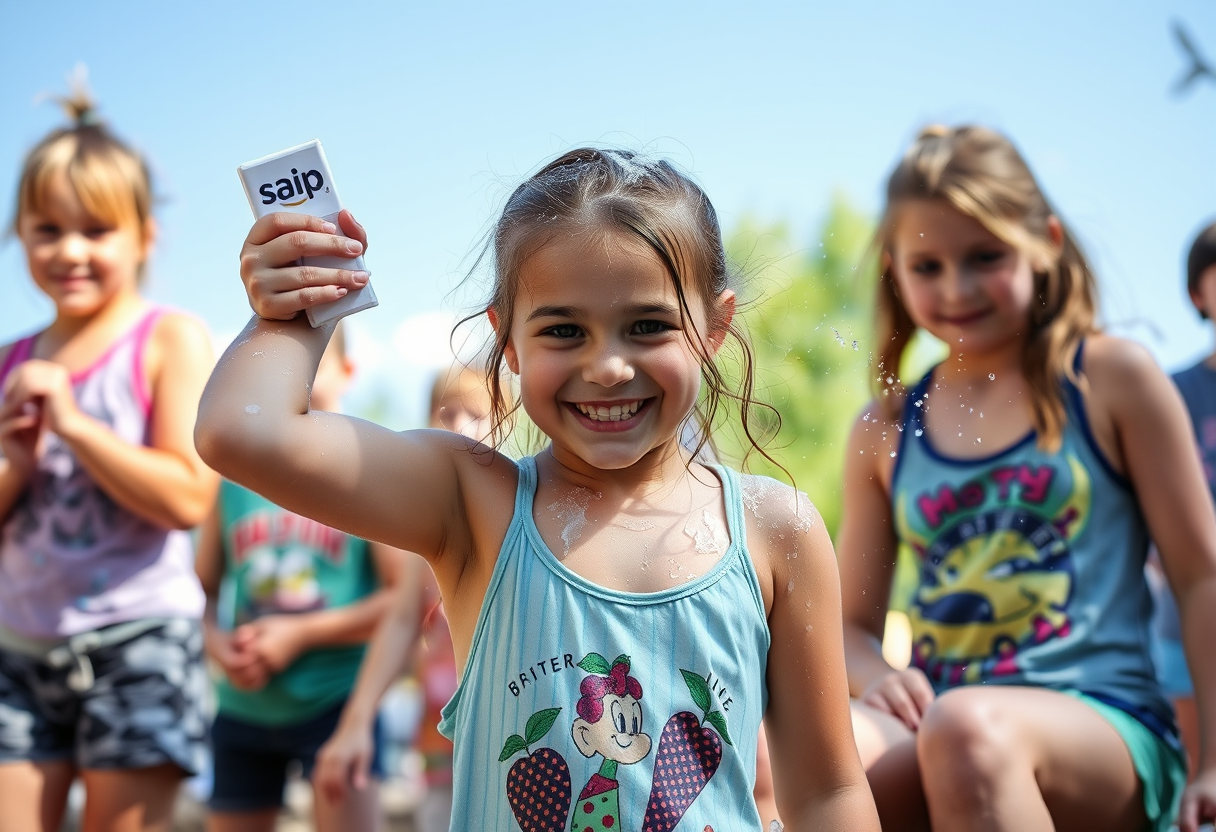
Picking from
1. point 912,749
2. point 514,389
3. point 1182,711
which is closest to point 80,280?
point 514,389

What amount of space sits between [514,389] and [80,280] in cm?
153

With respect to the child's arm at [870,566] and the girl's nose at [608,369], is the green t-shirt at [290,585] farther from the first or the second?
the girl's nose at [608,369]

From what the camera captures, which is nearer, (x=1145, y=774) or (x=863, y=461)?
(x=1145, y=774)

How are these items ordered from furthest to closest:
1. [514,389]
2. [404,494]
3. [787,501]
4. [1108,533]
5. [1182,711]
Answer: [1182,711] → [1108,533] → [514,389] → [787,501] → [404,494]

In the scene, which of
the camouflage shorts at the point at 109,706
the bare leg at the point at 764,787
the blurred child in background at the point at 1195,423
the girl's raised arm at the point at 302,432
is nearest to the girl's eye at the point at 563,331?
the girl's raised arm at the point at 302,432

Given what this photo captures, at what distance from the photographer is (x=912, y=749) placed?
1.95 m

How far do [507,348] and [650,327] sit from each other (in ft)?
0.70

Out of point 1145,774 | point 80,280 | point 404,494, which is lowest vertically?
point 1145,774

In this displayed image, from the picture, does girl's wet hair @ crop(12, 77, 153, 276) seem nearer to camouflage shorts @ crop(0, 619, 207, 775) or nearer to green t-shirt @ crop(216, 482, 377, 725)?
green t-shirt @ crop(216, 482, 377, 725)

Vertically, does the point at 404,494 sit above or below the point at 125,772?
above

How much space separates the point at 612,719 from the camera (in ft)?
4.86

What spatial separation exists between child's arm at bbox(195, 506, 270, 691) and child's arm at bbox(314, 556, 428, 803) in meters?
0.27

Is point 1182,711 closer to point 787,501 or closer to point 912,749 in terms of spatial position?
point 912,749

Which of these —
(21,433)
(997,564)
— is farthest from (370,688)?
(997,564)
